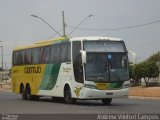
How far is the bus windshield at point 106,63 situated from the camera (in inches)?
1050

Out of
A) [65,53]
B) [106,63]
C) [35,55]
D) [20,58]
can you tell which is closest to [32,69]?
[35,55]

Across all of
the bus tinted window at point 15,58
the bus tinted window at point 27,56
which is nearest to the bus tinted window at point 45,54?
the bus tinted window at point 27,56

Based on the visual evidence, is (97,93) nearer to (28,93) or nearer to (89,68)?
(89,68)

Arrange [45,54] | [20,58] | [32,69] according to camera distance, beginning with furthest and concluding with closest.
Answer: [20,58], [32,69], [45,54]

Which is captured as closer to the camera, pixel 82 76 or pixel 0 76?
pixel 82 76

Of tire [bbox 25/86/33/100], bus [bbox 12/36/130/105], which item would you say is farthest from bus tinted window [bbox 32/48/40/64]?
tire [bbox 25/86/33/100]

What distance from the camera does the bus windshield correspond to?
26672 mm

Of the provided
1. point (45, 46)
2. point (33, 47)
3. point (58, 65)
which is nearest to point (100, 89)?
point (58, 65)

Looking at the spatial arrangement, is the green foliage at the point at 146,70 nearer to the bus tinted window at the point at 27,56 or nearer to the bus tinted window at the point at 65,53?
the bus tinted window at the point at 27,56

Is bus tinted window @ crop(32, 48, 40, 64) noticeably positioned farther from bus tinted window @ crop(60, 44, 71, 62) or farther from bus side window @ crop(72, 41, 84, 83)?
bus side window @ crop(72, 41, 84, 83)

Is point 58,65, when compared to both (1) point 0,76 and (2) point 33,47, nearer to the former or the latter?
(2) point 33,47

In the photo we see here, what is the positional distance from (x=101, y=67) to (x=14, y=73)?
1234 cm

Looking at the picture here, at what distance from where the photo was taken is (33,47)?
33.8 m

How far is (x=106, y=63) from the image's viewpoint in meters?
26.8
